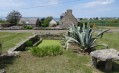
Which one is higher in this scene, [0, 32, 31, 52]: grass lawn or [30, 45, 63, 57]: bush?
[30, 45, 63, 57]: bush

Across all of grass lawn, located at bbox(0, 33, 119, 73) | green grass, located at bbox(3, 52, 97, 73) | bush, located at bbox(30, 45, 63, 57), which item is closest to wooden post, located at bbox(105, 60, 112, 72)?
grass lawn, located at bbox(0, 33, 119, 73)

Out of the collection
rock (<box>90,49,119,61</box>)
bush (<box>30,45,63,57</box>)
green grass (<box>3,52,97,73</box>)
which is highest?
rock (<box>90,49,119,61</box>)

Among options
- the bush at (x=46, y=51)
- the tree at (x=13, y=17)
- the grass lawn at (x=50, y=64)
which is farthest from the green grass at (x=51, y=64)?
the tree at (x=13, y=17)

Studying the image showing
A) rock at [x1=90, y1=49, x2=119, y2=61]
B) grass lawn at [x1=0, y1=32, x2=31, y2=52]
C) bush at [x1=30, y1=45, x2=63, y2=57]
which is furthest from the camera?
grass lawn at [x1=0, y1=32, x2=31, y2=52]

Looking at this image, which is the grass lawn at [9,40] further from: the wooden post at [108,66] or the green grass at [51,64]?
the wooden post at [108,66]

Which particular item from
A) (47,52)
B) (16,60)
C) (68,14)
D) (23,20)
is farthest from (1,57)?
(23,20)

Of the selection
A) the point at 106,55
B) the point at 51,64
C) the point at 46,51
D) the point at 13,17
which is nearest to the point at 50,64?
the point at 51,64

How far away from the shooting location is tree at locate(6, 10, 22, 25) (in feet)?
213

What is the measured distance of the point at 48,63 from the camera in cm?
970

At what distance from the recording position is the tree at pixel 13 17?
64.9 meters

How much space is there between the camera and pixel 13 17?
6612 cm

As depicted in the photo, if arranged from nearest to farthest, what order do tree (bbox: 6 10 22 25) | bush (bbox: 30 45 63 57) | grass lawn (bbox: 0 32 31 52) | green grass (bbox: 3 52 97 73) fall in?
1. green grass (bbox: 3 52 97 73)
2. bush (bbox: 30 45 63 57)
3. grass lawn (bbox: 0 32 31 52)
4. tree (bbox: 6 10 22 25)

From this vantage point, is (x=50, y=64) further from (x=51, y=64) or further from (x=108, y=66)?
(x=108, y=66)

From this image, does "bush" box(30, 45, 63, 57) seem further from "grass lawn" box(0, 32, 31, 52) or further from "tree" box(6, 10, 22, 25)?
"tree" box(6, 10, 22, 25)
